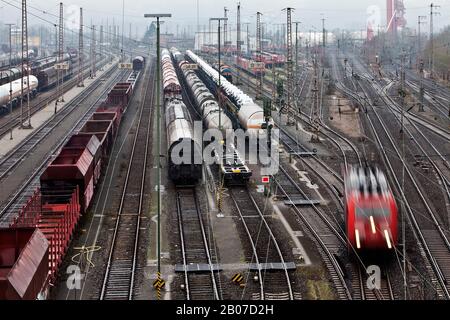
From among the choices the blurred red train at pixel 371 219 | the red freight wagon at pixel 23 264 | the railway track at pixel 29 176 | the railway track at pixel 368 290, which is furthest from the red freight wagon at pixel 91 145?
the railway track at pixel 368 290

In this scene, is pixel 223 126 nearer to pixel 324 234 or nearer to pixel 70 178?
pixel 70 178

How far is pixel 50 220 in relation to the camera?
1892cm

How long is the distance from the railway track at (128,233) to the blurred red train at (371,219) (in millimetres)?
6606

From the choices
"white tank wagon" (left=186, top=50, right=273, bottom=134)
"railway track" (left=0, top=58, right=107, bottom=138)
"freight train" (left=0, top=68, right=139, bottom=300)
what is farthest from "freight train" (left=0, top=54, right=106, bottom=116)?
"freight train" (left=0, top=68, right=139, bottom=300)

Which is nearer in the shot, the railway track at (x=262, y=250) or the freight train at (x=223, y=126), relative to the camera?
the railway track at (x=262, y=250)

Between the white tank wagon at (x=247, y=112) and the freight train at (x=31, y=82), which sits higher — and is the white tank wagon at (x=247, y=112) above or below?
below

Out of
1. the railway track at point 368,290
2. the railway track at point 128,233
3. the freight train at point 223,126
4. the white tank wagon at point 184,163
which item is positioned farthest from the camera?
the freight train at point 223,126

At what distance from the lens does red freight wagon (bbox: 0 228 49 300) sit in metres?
11.0

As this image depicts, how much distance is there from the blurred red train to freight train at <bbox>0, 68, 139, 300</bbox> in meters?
8.58

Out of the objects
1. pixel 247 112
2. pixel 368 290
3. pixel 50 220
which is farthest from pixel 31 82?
pixel 368 290

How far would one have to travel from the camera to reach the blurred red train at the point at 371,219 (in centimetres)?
1659

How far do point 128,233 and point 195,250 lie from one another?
10.7 feet

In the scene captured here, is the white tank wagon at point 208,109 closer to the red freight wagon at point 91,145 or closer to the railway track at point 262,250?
the railway track at point 262,250
